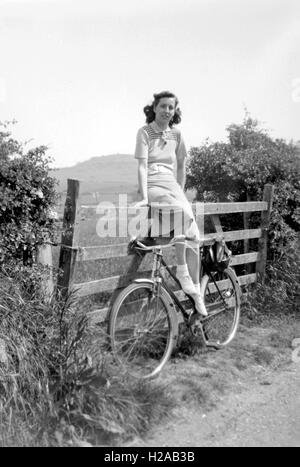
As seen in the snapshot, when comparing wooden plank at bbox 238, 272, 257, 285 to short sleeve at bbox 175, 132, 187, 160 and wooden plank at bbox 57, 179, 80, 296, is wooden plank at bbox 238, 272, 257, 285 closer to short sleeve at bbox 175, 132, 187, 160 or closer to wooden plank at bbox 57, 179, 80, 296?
short sleeve at bbox 175, 132, 187, 160

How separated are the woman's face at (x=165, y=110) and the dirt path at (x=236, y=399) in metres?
2.12

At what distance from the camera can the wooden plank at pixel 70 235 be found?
4.04m

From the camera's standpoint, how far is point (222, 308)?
5277 millimetres

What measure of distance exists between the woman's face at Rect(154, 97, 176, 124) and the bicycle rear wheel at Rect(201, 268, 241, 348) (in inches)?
61.1

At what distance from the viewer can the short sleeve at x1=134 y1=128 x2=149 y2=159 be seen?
170 inches

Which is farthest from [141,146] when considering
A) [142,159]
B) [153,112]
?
[153,112]

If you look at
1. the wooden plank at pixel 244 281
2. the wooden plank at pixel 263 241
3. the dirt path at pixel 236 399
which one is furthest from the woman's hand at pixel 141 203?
the wooden plank at pixel 263 241

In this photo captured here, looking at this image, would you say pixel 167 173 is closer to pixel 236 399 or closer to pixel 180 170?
pixel 180 170

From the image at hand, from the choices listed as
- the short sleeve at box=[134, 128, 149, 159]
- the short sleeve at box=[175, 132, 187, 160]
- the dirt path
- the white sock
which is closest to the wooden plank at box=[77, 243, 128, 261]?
the white sock

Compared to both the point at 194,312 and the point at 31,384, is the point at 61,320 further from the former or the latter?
the point at 194,312

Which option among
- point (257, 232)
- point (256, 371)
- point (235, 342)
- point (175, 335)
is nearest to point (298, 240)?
point (257, 232)

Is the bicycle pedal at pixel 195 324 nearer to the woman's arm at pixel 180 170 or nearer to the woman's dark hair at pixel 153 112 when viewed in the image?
the woman's arm at pixel 180 170

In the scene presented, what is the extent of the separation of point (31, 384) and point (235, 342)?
2.52 meters

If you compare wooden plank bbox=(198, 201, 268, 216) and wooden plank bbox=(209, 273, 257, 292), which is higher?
wooden plank bbox=(198, 201, 268, 216)
